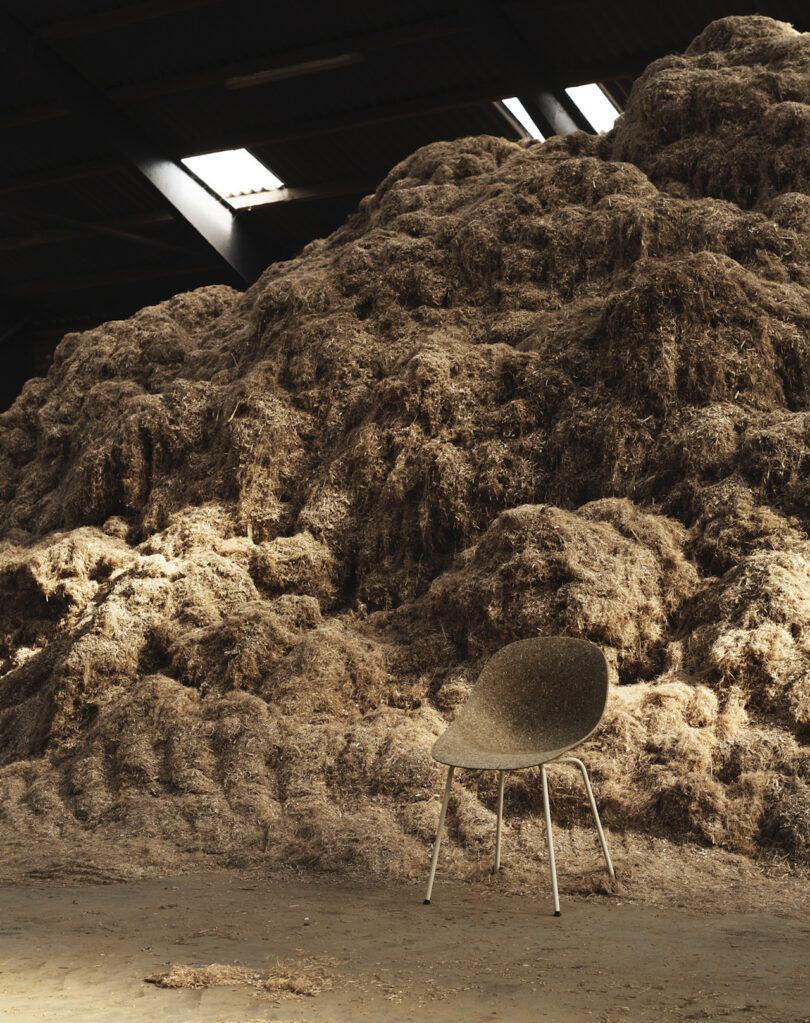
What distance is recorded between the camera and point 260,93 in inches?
428

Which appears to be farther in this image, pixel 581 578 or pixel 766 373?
pixel 766 373

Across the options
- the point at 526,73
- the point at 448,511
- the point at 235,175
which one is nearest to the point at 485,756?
the point at 448,511

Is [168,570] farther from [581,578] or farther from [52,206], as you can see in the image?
[52,206]

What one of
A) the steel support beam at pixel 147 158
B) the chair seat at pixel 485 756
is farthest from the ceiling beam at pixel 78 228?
the chair seat at pixel 485 756

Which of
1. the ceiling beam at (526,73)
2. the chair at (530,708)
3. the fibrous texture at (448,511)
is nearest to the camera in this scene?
the chair at (530,708)

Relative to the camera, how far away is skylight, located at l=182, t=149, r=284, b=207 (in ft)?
40.0

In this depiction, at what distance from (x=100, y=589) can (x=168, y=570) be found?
550 millimetres

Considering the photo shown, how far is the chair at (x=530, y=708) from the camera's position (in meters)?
3.29

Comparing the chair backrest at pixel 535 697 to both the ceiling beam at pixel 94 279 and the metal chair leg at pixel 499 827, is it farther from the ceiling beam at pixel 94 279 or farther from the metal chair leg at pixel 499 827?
the ceiling beam at pixel 94 279

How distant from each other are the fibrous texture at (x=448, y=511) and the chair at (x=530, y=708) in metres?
0.46

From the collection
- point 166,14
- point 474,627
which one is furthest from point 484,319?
point 166,14

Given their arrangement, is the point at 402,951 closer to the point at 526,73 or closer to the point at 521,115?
the point at 526,73

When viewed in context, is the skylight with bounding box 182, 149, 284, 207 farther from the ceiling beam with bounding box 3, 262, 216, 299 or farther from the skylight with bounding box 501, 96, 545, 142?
the skylight with bounding box 501, 96, 545, 142

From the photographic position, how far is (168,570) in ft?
17.0
